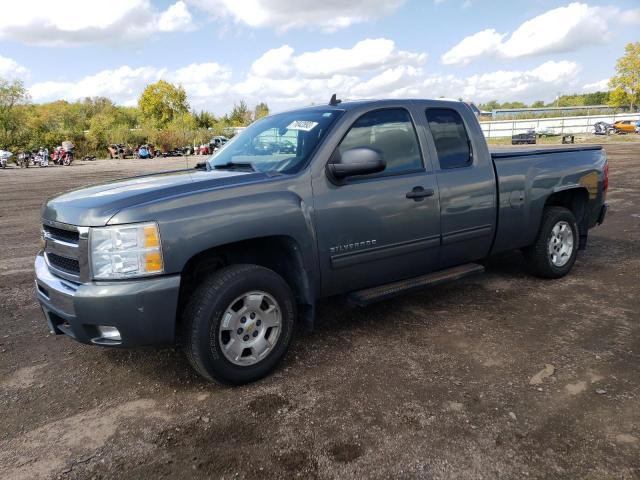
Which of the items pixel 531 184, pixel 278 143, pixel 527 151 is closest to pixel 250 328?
pixel 278 143

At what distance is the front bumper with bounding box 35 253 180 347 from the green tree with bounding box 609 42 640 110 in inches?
2287

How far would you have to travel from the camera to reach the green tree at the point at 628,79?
161 ft

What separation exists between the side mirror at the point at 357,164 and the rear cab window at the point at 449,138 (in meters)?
0.96

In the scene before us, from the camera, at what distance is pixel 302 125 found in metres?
3.86

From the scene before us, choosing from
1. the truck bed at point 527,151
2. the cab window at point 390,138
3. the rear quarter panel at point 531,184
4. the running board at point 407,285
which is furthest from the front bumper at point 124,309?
the truck bed at point 527,151

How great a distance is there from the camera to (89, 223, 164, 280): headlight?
278 cm

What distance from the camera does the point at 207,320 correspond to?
295 cm

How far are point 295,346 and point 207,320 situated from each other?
103 cm

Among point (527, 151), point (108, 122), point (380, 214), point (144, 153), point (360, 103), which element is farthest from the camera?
point (108, 122)

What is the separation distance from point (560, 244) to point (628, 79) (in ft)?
179

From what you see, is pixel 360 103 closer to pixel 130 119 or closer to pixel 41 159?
pixel 41 159

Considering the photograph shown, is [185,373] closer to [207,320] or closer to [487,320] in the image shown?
[207,320]

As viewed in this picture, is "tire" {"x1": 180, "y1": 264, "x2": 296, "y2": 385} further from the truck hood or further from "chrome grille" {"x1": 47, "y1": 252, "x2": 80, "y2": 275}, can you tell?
"chrome grille" {"x1": 47, "y1": 252, "x2": 80, "y2": 275}

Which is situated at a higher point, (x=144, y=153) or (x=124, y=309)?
(x=124, y=309)
